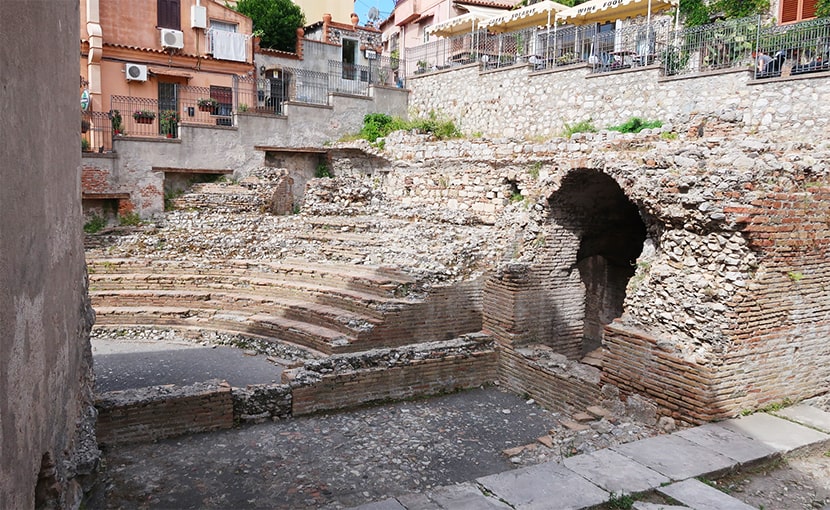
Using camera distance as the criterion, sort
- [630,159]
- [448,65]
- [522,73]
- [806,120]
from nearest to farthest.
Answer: [630,159] < [806,120] < [522,73] < [448,65]

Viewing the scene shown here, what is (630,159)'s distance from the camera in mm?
7453

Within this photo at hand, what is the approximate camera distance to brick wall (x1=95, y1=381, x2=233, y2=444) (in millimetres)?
6602

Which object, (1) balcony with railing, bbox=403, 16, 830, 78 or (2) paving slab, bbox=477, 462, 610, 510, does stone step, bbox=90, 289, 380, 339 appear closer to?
(2) paving slab, bbox=477, 462, 610, 510

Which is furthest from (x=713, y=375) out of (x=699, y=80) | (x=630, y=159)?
(x=699, y=80)

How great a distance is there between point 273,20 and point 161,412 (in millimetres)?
17592

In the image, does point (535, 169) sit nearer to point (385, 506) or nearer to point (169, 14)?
point (385, 506)

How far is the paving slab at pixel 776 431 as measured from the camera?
5410 mm

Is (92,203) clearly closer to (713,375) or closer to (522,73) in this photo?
(522,73)

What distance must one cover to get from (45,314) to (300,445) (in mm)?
3737

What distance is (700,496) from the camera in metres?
4.46

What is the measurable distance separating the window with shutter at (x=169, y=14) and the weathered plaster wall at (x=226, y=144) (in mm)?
4432

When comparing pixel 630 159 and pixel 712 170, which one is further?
pixel 630 159

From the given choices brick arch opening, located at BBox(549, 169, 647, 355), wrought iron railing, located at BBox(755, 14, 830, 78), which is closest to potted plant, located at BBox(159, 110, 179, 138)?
brick arch opening, located at BBox(549, 169, 647, 355)

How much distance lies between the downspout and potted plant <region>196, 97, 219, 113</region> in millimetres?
2515
